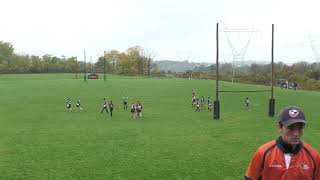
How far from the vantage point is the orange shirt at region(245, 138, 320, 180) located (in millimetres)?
4930

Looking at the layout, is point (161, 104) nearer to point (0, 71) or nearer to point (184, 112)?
point (184, 112)

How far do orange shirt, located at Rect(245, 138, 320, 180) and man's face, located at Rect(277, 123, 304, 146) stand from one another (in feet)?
0.42

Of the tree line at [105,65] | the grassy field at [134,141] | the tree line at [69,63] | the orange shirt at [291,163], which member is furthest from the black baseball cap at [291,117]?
the tree line at [69,63]

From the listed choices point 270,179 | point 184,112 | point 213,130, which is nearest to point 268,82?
point 184,112

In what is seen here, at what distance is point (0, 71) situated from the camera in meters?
158

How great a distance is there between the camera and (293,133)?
15.8 ft

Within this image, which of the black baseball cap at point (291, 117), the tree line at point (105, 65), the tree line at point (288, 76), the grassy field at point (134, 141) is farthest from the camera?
the tree line at point (105, 65)

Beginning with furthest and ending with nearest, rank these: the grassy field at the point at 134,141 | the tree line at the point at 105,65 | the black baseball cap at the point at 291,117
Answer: the tree line at the point at 105,65
the grassy field at the point at 134,141
the black baseball cap at the point at 291,117

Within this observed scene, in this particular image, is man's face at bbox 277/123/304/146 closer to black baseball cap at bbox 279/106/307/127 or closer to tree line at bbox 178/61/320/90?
black baseball cap at bbox 279/106/307/127

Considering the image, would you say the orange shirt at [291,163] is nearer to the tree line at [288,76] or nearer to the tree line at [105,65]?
the tree line at [288,76]

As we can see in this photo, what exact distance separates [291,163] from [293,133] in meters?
0.37

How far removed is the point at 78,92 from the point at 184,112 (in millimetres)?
30029

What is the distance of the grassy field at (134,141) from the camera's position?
17656mm

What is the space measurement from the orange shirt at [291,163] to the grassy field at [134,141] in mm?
11541
